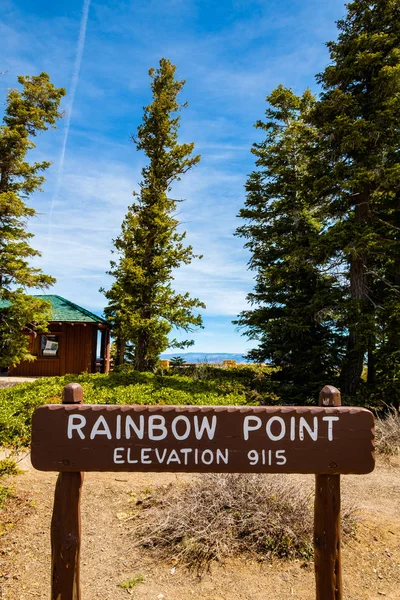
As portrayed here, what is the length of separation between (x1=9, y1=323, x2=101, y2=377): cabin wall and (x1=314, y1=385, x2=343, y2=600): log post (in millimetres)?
19375

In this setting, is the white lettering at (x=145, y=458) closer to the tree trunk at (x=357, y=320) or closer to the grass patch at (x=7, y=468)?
the grass patch at (x=7, y=468)

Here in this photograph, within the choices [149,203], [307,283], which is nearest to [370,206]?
[307,283]

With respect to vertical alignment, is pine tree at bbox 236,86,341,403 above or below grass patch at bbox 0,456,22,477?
above

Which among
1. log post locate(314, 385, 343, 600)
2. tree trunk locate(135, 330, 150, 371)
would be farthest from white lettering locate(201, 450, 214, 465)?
tree trunk locate(135, 330, 150, 371)

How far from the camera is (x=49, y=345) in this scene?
21.7m

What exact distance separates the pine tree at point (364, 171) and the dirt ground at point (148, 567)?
22.9ft

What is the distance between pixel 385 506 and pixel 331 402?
3649 mm

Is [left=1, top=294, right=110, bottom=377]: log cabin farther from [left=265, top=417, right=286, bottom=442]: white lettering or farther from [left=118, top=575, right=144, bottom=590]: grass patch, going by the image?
[left=265, top=417, right=286, bottom=442]: white lettering

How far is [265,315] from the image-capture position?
14609 millimetres

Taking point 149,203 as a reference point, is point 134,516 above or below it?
below

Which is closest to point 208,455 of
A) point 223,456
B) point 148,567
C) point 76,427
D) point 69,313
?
point 223,456

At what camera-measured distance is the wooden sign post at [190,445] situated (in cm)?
243

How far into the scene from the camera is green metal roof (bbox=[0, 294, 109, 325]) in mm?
19828

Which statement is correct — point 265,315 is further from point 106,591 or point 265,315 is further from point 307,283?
point 106,591
